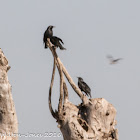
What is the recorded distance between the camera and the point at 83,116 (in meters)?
20.2

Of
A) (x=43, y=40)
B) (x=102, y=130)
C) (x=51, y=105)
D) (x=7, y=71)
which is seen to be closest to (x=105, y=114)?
(x=102, y=130)

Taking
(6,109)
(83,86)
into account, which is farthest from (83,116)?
(6,109)

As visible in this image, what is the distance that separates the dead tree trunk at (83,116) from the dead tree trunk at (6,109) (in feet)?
9.67

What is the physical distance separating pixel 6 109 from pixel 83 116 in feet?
14.3

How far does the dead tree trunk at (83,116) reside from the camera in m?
19.3

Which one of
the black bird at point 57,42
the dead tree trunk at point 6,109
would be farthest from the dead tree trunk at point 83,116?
the dead tree trunk at point 6,109

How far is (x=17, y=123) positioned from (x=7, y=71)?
5.47ft

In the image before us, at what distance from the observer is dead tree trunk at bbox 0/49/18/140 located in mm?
16531

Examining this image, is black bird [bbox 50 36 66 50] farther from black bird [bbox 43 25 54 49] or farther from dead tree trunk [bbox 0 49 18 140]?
dead tree trunk [bbox 0 49 18 140]

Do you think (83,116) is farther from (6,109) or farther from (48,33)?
(6,109)

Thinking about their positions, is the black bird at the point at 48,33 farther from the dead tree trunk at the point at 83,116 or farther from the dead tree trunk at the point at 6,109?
the dead tree trunk at the point at 6,109

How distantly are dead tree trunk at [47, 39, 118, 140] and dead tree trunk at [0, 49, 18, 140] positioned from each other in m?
2.95

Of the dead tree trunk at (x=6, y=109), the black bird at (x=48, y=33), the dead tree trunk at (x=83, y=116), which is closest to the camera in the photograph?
the dead tree trunk at (x=6, y=109)

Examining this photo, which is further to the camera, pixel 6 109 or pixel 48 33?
pixel 48 33
